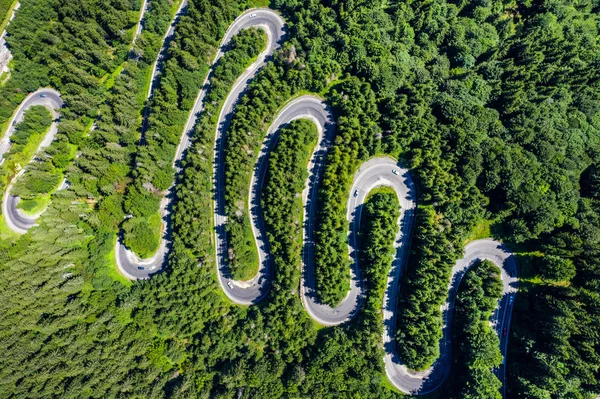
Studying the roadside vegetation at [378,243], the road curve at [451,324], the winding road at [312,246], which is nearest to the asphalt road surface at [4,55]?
the winding road at [312,246]

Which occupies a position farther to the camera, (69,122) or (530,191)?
(69,122)

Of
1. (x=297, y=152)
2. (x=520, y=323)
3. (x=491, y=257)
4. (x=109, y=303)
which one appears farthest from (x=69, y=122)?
(x=520, y=323)

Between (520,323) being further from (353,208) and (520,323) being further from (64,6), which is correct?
(64,6)

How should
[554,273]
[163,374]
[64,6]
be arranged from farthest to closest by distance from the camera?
[64,6] < [163,374] < [554,273]

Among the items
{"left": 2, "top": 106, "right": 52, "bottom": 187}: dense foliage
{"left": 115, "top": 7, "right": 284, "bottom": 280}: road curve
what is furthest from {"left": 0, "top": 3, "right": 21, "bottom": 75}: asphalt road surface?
{"left": 115, "top": 7, "right": 284, "bottom": 280}: road curve

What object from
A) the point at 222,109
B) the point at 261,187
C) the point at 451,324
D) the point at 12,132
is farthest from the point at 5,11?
the point at 451,324

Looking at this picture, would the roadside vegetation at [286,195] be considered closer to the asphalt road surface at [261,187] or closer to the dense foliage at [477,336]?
the asphalt road surface at [261,187]
